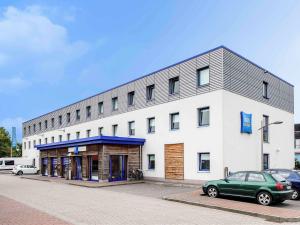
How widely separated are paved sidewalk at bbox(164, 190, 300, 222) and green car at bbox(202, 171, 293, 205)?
395mm

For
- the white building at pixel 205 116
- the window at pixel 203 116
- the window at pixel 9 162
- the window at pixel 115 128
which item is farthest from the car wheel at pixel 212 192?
the window at pixel 9 162

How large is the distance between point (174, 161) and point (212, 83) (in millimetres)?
6651

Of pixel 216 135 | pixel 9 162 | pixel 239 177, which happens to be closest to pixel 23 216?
pixel 239 177

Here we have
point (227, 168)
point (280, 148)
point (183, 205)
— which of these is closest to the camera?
point (183, 205)

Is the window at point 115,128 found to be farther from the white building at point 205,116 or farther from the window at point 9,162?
the window at point 9,162

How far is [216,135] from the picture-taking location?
22594 millimetres

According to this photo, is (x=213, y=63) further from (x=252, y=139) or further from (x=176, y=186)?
(x=176, y=186)

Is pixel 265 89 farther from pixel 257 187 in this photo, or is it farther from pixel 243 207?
pixel 243 207

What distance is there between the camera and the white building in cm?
2283

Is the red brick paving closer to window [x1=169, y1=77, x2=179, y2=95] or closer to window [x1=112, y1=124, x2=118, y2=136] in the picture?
window [x1=169, y1=77, x2=179, y2=95]

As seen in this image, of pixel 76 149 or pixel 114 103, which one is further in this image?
pixel 114 103

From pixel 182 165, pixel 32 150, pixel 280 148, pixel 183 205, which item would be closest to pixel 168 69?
pixel 182 165

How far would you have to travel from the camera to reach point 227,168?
22047mm

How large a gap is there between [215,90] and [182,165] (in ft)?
19.9
